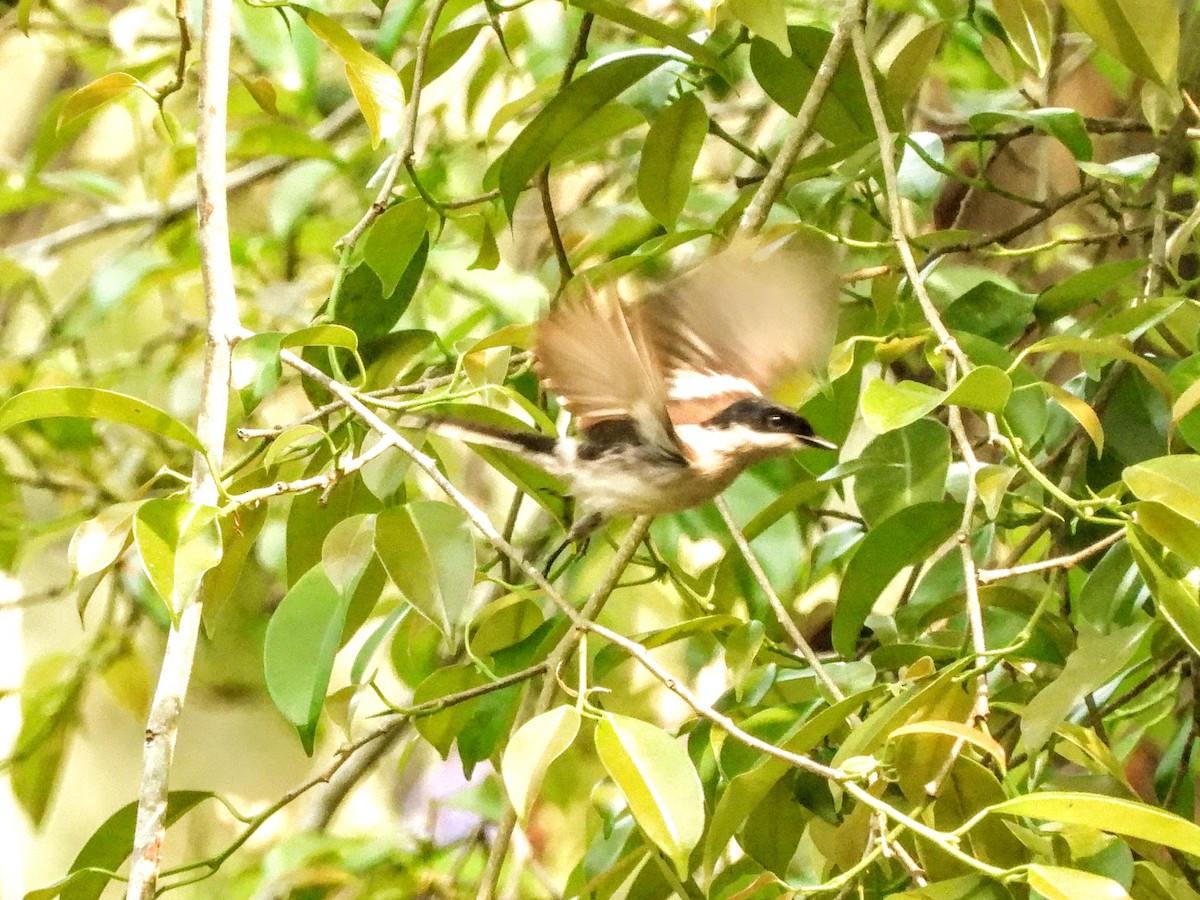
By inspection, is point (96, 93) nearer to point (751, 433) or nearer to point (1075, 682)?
point (751, 433)

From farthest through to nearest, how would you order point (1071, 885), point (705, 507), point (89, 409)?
point (705, 507)
point (89, 409)
point (1071, 885)

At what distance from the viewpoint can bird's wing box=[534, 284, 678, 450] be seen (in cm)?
66

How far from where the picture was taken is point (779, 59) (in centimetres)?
85

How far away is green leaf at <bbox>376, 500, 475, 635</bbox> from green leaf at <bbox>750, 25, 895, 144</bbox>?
397 millimetres

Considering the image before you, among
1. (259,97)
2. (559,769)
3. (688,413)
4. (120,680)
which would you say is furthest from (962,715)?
(120,680)

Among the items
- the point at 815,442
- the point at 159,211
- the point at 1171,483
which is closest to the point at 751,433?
the point at 815,442

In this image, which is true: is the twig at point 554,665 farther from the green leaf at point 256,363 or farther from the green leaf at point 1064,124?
the green leaf at point 1064,124

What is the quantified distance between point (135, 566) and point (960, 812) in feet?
3.85

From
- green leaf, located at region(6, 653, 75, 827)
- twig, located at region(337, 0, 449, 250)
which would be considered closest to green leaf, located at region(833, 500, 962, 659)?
twig, located at region(337, 0, 449, 250)

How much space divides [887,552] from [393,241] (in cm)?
35

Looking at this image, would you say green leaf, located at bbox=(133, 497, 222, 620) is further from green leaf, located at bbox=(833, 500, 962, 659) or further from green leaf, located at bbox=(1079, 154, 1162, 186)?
green leaf, located at bbox=(1079, 154, 1162, 186)

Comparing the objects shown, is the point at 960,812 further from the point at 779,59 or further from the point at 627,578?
the point at 627,578

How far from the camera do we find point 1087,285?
809mm

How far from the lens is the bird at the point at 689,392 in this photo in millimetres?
753
